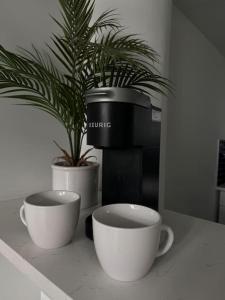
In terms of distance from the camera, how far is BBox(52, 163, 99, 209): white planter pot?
608 millimetres

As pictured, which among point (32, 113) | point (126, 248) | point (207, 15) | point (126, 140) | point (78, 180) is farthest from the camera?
point (207, 15)

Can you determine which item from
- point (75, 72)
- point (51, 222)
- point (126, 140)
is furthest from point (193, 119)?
point (51, 222)

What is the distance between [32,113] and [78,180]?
321 mm

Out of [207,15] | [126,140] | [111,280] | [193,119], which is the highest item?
[207,15]

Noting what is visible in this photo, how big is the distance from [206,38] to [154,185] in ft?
5.42

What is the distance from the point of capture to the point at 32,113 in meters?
0.77

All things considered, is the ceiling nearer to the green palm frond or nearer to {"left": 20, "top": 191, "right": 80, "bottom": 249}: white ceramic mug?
the green palm frond

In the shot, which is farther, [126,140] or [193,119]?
[193,119]

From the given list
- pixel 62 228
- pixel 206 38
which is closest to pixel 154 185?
pixel 62 228

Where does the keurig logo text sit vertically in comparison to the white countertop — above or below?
above

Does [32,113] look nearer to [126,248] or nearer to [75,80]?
[75,80]

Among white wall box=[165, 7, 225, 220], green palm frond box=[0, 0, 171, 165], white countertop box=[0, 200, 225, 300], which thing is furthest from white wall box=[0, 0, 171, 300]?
white wall box=[165, 7, 225, 220]

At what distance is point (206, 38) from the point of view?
1750 millimetres

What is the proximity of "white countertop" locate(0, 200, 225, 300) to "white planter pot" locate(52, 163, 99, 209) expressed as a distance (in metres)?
0.12
